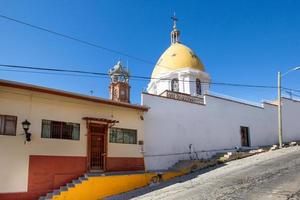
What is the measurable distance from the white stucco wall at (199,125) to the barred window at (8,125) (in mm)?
7835

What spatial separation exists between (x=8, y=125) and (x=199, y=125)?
12.8 meters

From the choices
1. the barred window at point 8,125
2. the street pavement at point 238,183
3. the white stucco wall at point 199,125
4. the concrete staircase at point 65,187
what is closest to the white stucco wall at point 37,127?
the barred window at point 8,125

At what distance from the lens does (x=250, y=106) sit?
26.9 meters

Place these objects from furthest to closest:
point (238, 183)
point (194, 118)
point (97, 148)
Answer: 1. point (194, 118)
2. point (97, 148)
3. point (238, 183)

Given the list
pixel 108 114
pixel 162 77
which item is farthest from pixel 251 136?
pixel 108 114

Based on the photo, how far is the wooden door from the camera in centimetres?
1678

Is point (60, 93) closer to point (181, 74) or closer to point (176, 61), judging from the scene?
point (181, 74)

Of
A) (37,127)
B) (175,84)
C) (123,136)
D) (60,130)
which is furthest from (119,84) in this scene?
(175,84)

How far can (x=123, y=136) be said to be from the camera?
18188 mm

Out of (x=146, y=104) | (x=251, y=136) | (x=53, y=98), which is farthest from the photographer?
(x=251, y=136)

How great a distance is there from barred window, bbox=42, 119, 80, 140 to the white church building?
470cm

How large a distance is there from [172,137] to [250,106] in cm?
987

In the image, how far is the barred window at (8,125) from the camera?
46.0ft

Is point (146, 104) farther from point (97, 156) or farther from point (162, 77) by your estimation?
point (162, 77)
